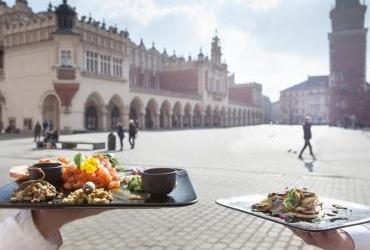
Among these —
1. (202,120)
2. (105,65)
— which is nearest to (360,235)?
(105,65)

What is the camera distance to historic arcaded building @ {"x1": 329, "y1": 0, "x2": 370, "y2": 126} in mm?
72125

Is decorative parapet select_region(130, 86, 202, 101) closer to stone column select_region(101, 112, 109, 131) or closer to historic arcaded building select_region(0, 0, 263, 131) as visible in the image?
historic arcaded building select_region(0, 0, 263, 131)

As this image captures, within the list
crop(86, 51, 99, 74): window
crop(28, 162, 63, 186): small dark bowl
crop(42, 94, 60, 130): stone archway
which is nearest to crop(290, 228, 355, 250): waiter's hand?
crop(28, 162, 63, 186): small dark bowl

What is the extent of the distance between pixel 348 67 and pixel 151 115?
41.8 metres

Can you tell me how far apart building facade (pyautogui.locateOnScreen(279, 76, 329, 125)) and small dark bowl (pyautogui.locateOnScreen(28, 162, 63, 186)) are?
12141 centimetres

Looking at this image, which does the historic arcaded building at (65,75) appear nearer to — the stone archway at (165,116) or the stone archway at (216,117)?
the stone archway at (165,116)

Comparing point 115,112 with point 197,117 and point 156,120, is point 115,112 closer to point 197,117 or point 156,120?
point 156,120

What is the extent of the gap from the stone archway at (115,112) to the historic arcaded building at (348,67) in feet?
147

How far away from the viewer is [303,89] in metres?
123

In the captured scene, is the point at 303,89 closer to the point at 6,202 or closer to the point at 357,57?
the point at 357,57

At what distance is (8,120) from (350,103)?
5921 cm

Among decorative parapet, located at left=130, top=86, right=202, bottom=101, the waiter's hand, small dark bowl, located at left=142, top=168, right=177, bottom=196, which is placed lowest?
the waiter's hand

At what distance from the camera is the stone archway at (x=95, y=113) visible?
4138 cm

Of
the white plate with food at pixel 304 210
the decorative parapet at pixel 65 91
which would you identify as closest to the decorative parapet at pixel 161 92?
the decorative parapet at pixel 65 91
